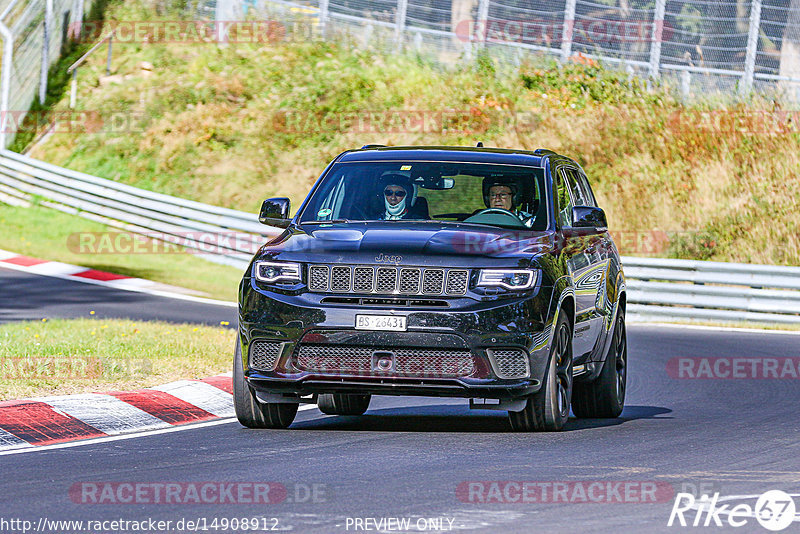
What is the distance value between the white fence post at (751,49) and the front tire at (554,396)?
22.8m

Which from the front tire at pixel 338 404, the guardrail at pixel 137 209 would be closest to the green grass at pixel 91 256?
the guardrail at pixel 137 209

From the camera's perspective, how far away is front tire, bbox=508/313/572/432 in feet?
30.6

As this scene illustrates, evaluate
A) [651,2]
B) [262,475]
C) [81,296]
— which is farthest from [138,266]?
[262,475]

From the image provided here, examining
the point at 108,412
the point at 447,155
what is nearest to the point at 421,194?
the point at 447,155

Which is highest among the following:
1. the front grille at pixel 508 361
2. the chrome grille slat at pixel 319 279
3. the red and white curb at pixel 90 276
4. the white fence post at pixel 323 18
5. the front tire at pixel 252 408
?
the white fence post at pixel 323 18

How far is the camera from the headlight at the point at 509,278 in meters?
8.95

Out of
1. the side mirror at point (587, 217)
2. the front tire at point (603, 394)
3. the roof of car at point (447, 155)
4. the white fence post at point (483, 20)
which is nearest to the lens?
the side mirror at point (587, 217)

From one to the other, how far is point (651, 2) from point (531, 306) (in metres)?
25.5

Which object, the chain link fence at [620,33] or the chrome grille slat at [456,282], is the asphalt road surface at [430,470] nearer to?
the chrome grille slat at [456,282]

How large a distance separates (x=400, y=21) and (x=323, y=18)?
286cm

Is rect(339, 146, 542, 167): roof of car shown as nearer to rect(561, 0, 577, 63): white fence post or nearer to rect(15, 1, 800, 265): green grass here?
rect(15, 1, 800, 265): green grass

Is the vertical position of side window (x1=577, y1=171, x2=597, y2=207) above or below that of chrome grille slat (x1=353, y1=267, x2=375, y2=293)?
above

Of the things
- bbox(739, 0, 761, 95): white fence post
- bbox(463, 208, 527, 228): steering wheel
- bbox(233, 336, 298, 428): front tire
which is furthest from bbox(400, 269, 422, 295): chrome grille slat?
bbox(739, 0, 761, 95): white fence post

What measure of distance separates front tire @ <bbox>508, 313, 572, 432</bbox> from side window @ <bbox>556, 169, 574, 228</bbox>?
906 mm
